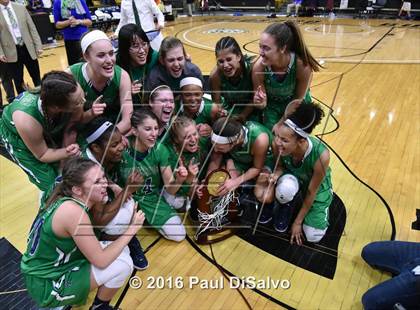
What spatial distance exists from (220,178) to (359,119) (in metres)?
1.99

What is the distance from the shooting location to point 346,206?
2051mm

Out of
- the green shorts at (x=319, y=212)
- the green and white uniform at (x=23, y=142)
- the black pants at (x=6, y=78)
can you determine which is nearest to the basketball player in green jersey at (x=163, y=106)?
the green and white uniform at (x=23, y=142)

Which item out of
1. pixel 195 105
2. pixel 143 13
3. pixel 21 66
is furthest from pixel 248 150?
pixel 21 66

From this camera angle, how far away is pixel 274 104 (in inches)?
85.8

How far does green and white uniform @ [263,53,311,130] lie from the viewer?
1991mm

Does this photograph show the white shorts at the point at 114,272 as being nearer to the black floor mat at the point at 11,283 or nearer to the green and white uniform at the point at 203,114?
the black floor mat at the point at 11,283

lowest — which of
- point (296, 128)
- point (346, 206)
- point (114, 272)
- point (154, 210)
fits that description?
point (346, 206)

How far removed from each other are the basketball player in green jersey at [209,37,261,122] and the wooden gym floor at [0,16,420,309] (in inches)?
30.6

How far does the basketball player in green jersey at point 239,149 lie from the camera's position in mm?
1775

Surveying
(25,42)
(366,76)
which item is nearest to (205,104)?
(25,42)

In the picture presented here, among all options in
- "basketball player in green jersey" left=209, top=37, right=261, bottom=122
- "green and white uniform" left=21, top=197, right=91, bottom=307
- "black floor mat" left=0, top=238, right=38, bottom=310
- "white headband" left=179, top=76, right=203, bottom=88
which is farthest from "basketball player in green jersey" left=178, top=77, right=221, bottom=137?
"black floor mat" left=0, top=238, right=38, bottom=310

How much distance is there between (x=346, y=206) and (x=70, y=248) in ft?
5.05

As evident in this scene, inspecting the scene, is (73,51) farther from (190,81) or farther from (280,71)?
(280,71)

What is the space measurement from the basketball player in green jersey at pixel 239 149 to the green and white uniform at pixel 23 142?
75 cm
